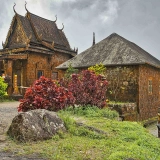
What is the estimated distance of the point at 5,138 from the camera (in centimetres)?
482

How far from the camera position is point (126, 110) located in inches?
482

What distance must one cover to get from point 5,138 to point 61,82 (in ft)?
16.6

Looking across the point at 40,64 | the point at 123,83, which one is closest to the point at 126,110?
the point at 123,83

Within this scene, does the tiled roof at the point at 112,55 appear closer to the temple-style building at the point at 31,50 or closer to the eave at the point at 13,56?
the temple-style building at the point at 31,50

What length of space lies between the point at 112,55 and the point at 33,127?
448 inches

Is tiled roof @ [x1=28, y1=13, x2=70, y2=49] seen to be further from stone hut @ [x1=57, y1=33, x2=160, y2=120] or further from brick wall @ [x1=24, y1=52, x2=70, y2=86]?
stone hut @ [x1=57, y1=33, x2=160, y2=120]

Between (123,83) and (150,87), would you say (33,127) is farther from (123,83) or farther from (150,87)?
(150,87)

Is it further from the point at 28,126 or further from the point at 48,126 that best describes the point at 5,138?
the point at 48,126

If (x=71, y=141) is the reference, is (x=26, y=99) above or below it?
above

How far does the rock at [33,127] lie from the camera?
4.73m

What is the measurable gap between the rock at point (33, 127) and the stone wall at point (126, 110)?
6418mm

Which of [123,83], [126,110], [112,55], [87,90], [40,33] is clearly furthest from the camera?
[40,33]

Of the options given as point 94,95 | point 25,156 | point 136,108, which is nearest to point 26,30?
point 136,108

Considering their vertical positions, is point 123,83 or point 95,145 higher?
point 123,83
